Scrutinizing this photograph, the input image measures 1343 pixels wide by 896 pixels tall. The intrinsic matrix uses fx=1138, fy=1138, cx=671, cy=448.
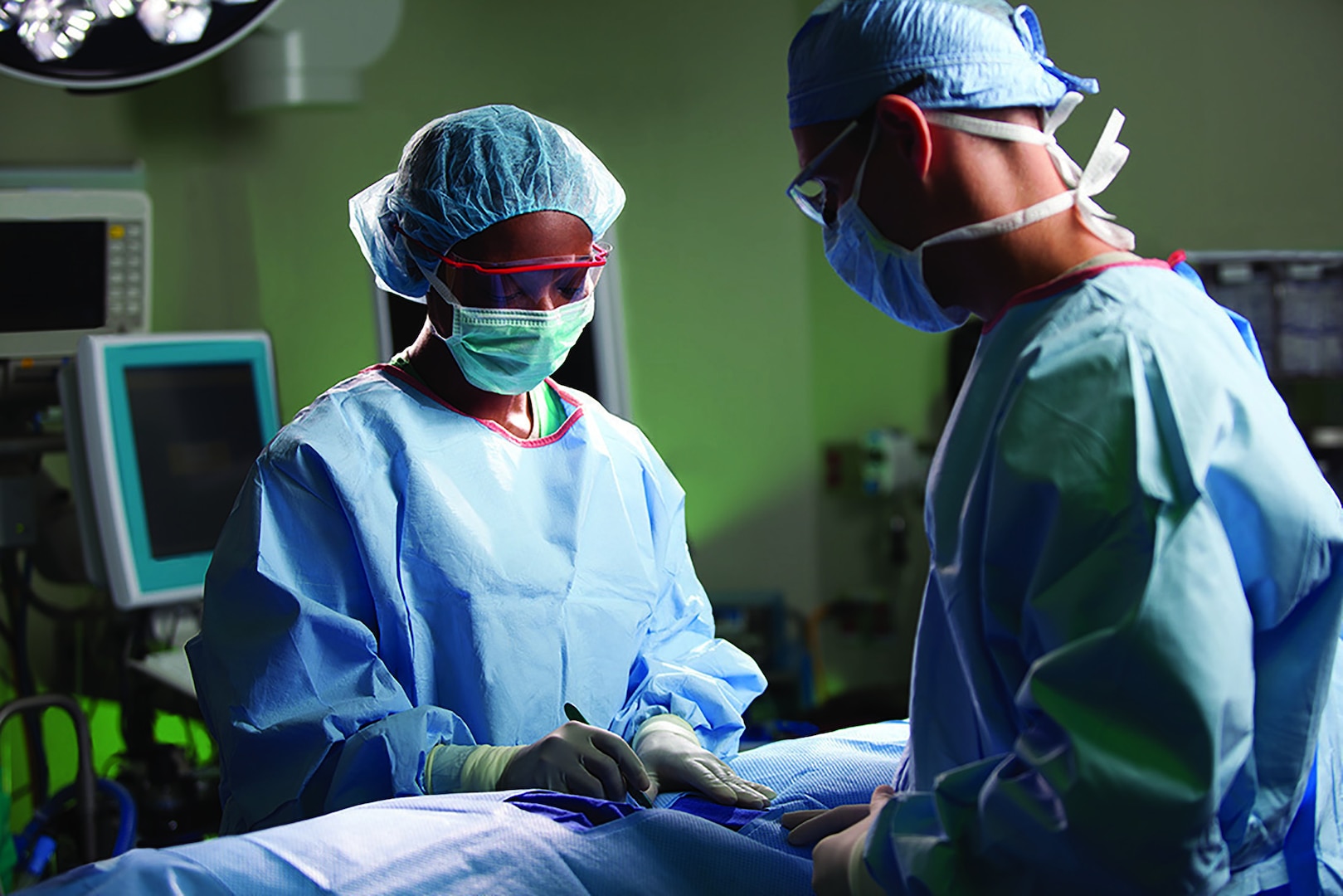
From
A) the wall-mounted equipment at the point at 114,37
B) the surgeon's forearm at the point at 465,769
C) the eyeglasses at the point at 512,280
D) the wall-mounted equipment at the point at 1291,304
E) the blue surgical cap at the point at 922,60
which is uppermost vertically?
the wall-mounted equipment at the point at 114,37

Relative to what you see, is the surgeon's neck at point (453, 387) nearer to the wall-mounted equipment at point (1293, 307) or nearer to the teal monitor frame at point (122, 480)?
the teal monitor frame at point (122, 480)

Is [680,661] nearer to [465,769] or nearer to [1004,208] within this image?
[465,769]

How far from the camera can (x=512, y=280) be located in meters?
1.33

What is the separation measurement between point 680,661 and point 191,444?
1516 millimetres

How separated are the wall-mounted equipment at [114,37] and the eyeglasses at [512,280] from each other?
0.59 metres

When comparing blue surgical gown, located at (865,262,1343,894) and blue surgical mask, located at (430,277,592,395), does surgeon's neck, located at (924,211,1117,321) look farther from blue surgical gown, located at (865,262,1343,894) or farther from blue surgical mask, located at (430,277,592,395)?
blue surgical mask, located at (430,277,592,395)

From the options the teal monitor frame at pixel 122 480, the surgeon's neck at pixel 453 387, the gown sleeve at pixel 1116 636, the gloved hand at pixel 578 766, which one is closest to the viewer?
the gown sleeve at pixel 1116 636

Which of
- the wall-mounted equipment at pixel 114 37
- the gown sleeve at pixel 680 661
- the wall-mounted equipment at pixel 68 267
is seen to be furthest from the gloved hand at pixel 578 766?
the wall-mounted equipment at pixel 68 267

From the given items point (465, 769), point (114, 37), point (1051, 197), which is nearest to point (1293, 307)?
point (1051, 197)

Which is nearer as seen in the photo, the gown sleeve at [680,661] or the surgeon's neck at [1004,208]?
the surgeon's neck at [1004,208]

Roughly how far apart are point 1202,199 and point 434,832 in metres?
2.66

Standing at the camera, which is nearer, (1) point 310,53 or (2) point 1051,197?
(2) point 1051,197

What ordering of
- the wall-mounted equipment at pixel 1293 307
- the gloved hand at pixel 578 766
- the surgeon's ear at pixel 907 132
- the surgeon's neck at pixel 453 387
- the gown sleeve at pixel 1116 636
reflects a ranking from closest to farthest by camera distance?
the gown sleeve at pixel 1116 636, the surgeon's ear at pixel 907 132, the gloved hand at pixel 578 766, the surgeon's neck at pixel 453 387, the wall-mounted equipment at pixel 1293 307

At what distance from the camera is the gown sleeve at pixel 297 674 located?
1.14 meters
